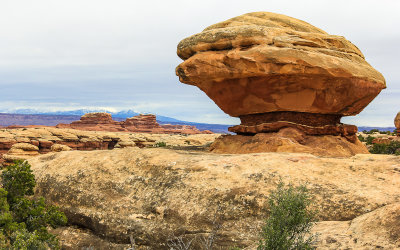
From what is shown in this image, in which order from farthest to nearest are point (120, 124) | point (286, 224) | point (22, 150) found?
1. point (120, 124)
2. point (22, 150)
3. point (286, 224)

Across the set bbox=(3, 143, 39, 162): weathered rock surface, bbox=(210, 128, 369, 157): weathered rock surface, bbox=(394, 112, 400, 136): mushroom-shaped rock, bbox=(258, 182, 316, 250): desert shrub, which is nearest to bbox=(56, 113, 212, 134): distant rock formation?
bbox=(3, 143, 39, 162): weathered rock surface

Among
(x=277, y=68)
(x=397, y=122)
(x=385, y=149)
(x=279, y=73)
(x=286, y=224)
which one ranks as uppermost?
(x=277, y=68)

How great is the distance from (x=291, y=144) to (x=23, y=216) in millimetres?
11594

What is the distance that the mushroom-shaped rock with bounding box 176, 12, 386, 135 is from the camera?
15.9 meters

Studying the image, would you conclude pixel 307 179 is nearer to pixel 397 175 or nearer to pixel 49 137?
pixel 397 175

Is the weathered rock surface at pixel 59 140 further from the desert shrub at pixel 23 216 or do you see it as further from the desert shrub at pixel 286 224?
the desert shrub at pixel 286 224

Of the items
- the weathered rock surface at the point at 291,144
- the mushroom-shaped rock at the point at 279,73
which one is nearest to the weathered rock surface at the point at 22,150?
the mushroom-shaped rock at the point at 279,73

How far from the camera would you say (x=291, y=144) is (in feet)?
52.1

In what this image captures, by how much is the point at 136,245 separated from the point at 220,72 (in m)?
9.63

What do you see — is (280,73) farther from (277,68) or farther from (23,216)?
(23,216)

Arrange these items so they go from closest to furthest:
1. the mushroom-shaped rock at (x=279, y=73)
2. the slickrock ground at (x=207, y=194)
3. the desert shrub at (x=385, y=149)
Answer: the slickrock ground at (x=207, y=194), the mushroom-shaped rock at (x=279, y=73), the desert shrub at (x=385, y=149)

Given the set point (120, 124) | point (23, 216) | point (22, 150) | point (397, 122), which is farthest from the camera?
point (120, 124)

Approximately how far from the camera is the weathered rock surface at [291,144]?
51.6 feet

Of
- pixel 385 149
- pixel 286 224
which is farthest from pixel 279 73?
pixel 385 149
